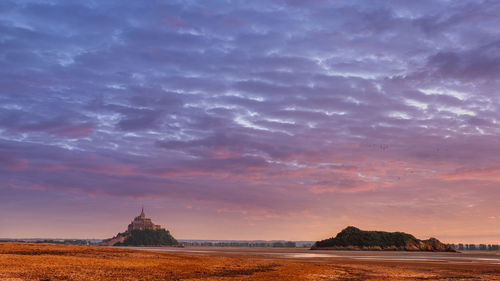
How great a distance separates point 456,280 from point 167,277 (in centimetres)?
2287

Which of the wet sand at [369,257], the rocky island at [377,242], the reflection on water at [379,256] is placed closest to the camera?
the wet sand at [369,257]

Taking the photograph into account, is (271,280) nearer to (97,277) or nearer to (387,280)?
(387,280)

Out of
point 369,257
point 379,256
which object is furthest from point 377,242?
point 369,257

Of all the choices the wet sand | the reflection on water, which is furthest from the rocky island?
the reflection on water

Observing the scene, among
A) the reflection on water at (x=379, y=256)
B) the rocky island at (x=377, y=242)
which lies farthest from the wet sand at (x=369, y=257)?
the rocky island at (x=377, y=242)

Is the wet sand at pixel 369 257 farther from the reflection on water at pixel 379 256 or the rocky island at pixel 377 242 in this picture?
the rocky island at pixel 377 242

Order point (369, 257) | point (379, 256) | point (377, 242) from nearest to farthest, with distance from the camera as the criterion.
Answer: point (369, 257) < point (379, 256) < point (377, 242)

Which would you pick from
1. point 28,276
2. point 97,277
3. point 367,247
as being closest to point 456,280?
point 97,277

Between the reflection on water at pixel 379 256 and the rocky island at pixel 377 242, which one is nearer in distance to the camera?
the reflection on water at pixel 379 256

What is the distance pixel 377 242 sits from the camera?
507 ft

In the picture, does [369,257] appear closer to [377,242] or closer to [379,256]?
[379,256]

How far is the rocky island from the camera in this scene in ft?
502

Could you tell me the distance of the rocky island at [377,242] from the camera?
152875 millimetres

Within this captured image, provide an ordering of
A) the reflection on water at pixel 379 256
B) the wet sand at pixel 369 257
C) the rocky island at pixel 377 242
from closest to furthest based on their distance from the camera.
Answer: the wet sand at pixel 369 257
the reflection on water at pixel 379 256
the rocky island at pixel 377 242
